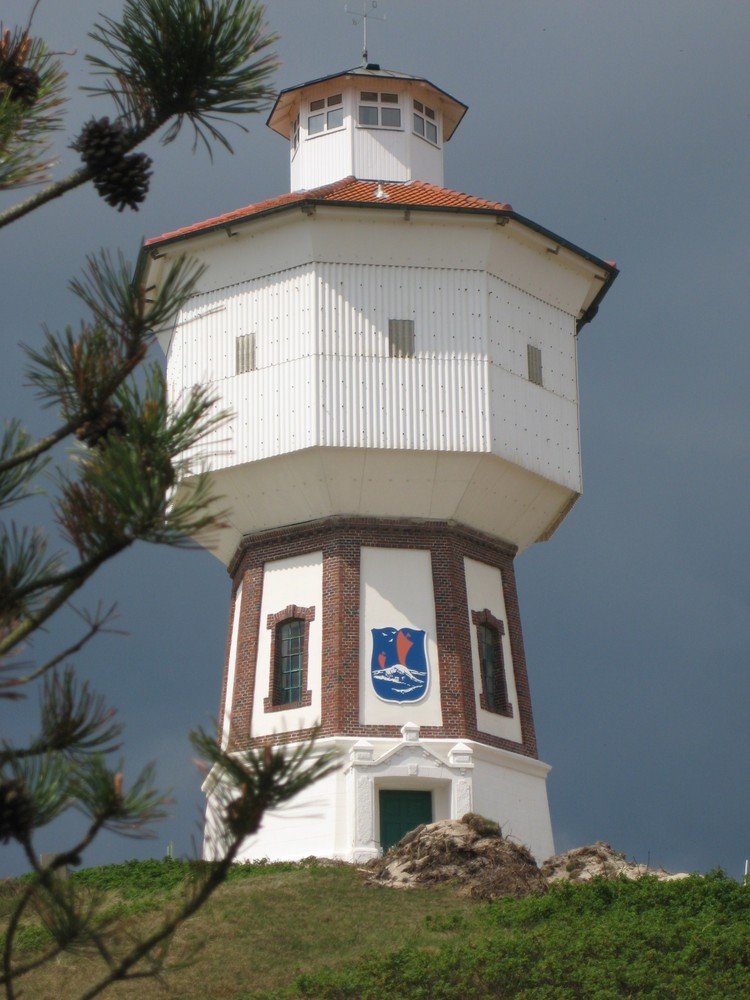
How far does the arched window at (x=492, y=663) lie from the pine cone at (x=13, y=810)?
22.2 metres

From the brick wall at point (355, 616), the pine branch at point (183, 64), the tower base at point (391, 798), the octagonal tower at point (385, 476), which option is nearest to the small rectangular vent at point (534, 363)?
the octagonal tower at point (385, 476)

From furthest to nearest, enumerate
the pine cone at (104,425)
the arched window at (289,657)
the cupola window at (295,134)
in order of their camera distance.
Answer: the cupola window at (295,134), the arched window at (289,657), the pine cone at (104,425)

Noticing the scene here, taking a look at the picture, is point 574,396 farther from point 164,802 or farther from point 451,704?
point 164,802

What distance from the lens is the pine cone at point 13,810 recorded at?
6840 mm

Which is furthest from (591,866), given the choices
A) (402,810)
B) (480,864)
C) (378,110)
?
(378,110)

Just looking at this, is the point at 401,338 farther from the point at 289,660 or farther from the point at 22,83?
the point at 22,83

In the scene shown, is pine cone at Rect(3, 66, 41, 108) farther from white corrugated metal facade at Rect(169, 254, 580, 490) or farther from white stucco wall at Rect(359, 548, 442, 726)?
white stucco wall at Rect(359, 548, 442, 726)

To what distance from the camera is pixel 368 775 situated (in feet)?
88.5

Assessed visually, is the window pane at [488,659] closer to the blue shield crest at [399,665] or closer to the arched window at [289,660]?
the blue shield crest at [399,665]

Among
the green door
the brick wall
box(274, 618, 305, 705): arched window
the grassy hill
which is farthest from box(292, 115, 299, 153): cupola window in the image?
the grassy hill

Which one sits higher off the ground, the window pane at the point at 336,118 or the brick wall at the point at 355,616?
the window pane at the point at 336,118

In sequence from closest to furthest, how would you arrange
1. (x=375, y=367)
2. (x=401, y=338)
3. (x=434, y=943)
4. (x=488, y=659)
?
(x=434, y=943)
(x=375, y=367)
(x=401, y=338)
(x=488, y=659)

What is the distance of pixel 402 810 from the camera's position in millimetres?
27594

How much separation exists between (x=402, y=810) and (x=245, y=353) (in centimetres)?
821
